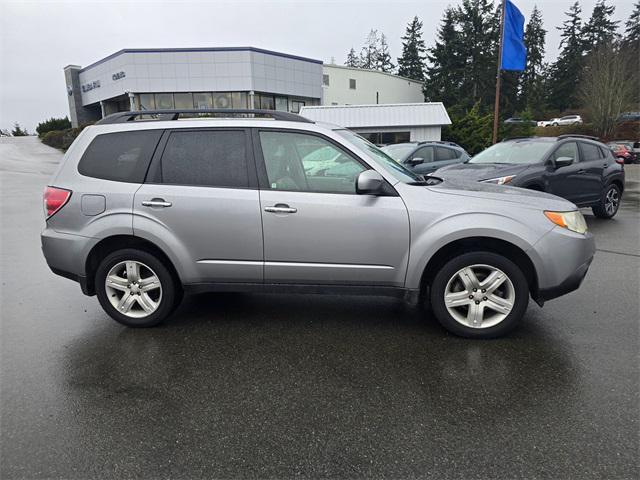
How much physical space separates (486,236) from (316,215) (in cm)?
139

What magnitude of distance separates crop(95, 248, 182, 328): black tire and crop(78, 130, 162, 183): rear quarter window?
26.5 inches

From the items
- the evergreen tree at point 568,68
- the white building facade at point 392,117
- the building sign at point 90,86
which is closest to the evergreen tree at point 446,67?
the evergreen tree at point 568,68

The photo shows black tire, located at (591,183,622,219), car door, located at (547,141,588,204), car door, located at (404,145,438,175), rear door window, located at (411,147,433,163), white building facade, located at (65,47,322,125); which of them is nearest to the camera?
car door, located at (547,141,588,204)

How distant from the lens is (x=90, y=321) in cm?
432

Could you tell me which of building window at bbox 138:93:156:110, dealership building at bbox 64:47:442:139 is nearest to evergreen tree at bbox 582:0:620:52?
dealership building at bbox 64:47:442:139

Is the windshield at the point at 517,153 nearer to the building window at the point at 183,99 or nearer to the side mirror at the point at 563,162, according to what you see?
the side mirror at the point at 563,162

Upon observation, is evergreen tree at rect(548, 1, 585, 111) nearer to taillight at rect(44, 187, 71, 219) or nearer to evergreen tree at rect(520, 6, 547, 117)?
evergreen tree at rect(520, 6, 547, 117)

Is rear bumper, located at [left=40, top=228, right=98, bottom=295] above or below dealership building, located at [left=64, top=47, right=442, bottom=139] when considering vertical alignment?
below

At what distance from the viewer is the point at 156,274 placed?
3986 mm

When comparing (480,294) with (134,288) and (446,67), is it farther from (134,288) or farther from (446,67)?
(446,67)

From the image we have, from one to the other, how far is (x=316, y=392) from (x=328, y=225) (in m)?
1.34

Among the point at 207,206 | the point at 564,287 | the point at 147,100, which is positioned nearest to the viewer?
the point at 564,287

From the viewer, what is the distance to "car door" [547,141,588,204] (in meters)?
8.16

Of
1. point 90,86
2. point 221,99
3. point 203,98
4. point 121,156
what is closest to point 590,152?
point 121,156
